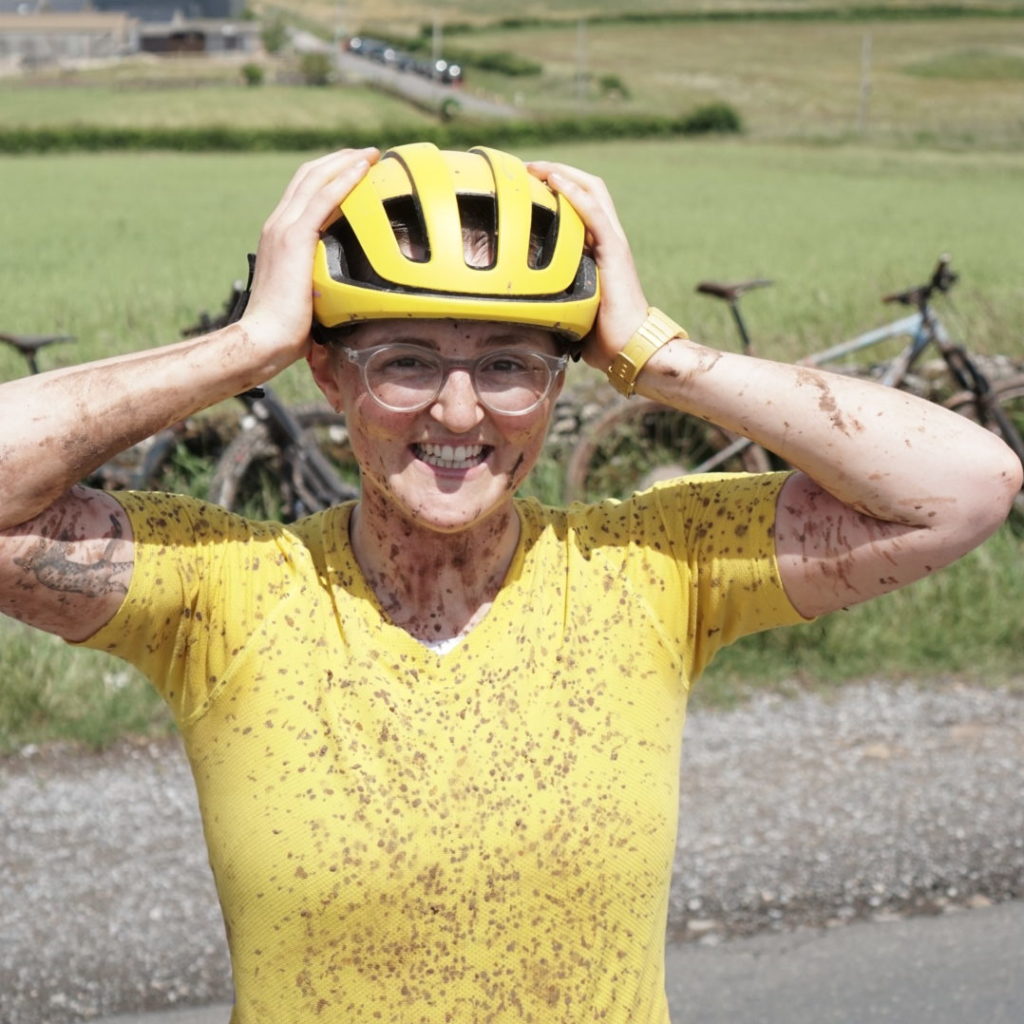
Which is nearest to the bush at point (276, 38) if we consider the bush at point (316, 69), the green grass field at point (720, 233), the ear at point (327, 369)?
the bush at point (316, 69)

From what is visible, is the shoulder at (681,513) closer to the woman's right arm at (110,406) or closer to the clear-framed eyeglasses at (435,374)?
the clear-framed eyeglasses at (435,374)

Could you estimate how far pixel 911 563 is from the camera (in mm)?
1893

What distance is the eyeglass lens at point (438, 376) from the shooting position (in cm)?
176

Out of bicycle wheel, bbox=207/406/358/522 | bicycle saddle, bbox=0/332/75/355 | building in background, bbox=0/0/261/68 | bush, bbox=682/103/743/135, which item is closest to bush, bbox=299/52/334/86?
bush, bbox=682/103/743/135

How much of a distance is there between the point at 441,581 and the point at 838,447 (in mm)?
549

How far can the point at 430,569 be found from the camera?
188cm

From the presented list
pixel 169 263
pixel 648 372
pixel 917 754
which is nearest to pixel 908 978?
pixel 917 754

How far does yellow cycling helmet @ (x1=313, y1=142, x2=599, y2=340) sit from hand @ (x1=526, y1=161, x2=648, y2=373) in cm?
2

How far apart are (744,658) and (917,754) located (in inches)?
34.9

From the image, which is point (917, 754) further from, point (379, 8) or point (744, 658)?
point (379, 8)

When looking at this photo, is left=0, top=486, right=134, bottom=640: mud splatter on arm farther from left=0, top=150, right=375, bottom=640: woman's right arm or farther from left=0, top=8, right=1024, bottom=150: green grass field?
left=0, top=8, right=1024, bottom=150: green grass field

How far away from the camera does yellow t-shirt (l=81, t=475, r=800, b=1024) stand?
1731 mm

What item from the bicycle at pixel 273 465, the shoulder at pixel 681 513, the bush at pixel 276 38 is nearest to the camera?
the shoulder at pixel 681 513

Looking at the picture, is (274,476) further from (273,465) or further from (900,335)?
(900,335)
